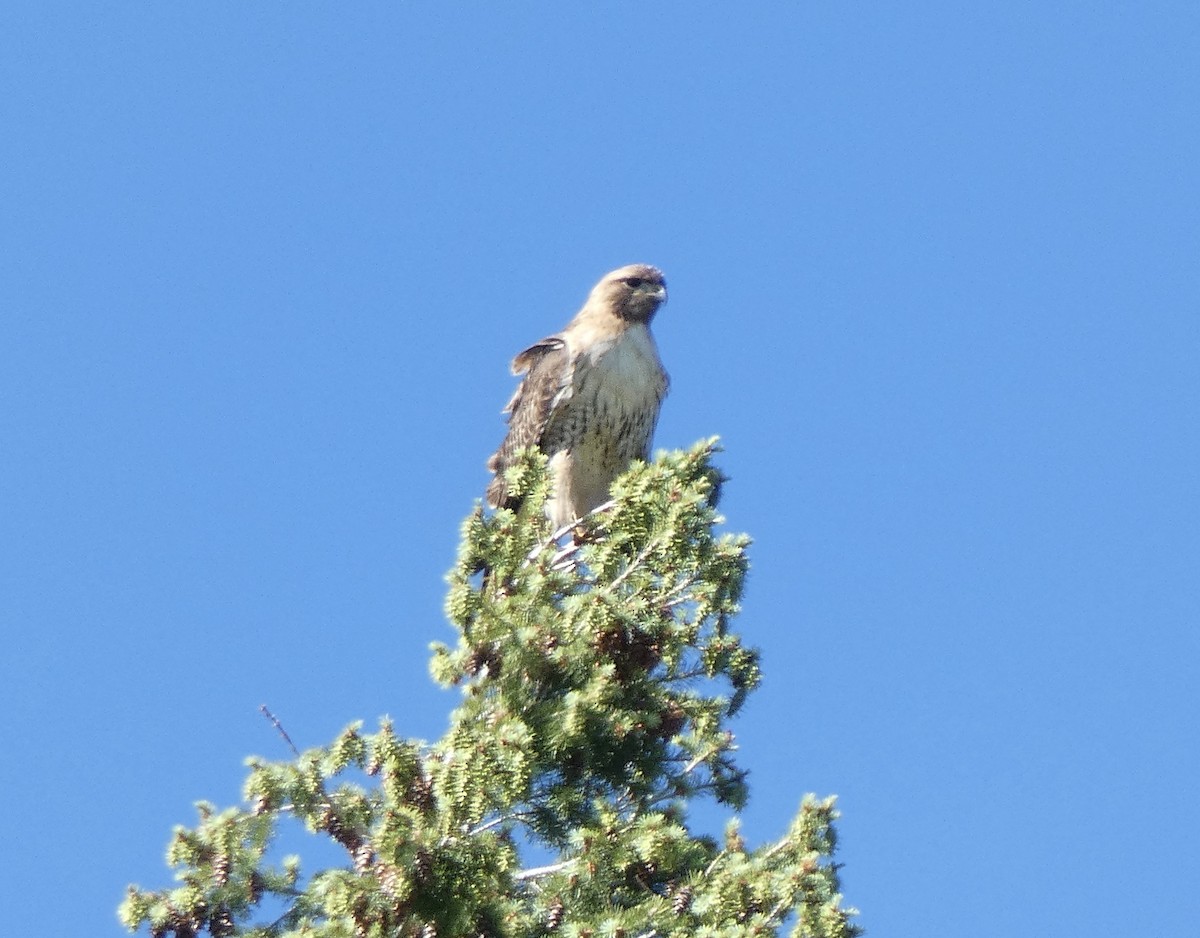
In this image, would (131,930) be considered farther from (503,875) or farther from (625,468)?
(625,468)

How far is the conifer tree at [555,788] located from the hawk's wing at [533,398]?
2.75 metres

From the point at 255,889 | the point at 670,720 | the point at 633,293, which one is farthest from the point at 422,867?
the point at 633,293

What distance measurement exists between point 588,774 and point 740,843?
55 centimetres

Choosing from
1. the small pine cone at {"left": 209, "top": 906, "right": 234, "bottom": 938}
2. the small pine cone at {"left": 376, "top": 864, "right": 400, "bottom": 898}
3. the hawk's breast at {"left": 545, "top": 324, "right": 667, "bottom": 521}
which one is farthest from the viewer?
the hawk's breast at {"left": 545, "top": 324, "right": 667, "bottom": 521}

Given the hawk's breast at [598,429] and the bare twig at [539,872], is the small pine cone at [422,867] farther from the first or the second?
the hawk's breast at [598,429]

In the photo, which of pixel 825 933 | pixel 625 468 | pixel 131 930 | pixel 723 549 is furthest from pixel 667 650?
pixel 625 468

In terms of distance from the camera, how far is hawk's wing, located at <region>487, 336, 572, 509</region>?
9.29m

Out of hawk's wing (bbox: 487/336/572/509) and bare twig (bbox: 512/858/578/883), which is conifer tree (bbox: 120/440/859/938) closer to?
bare twig (bbox: 512/858/578/883)

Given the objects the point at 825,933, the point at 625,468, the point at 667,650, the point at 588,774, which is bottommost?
the point at 825,933

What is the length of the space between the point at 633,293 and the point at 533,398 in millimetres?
913

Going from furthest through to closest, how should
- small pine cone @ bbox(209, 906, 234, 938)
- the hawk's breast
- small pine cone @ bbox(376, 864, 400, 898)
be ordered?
the hawk's breast < small pine cone @ bbox(209, 906, 234, 938) < small pine cone @ bbox(376, 864, 400, 898)

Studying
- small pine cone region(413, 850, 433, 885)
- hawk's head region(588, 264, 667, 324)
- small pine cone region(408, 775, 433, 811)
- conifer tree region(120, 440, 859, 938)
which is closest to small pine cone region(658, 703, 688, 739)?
conifer tree region(120, 440, 859, 938)

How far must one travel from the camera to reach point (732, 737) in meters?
6.30

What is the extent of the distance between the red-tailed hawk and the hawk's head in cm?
22
